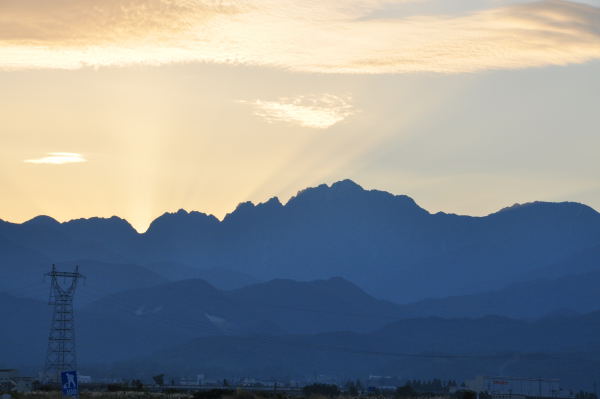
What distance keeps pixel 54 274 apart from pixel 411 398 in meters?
60.3

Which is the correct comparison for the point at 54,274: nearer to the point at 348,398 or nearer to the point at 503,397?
the point at 348,398

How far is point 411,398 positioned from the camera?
175625mm

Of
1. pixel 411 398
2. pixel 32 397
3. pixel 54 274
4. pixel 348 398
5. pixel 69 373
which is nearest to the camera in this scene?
pixel 69 373

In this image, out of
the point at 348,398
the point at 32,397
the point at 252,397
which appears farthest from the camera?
the point at 348,398

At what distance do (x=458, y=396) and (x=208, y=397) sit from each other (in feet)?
226

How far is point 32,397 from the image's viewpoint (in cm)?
11456

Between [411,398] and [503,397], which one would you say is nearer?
[411,398]

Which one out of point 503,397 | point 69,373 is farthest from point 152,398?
point 503,397

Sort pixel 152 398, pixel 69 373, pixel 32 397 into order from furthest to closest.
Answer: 1. pixel 152 398
2. pixel 32 397
3. pixel 69 373

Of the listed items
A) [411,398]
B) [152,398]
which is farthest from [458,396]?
[152,398]

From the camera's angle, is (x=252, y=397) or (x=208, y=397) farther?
(x=208, y=397)

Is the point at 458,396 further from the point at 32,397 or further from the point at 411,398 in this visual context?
Result: the point at 32,397

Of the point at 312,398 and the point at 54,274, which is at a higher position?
the point at 54,274

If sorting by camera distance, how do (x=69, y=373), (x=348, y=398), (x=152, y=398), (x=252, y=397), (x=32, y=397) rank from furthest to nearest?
(x=348, y=398) → (x=152, y=398) → (x=32, y=397) → (x=252, y=397) → (x=69, y=373)
